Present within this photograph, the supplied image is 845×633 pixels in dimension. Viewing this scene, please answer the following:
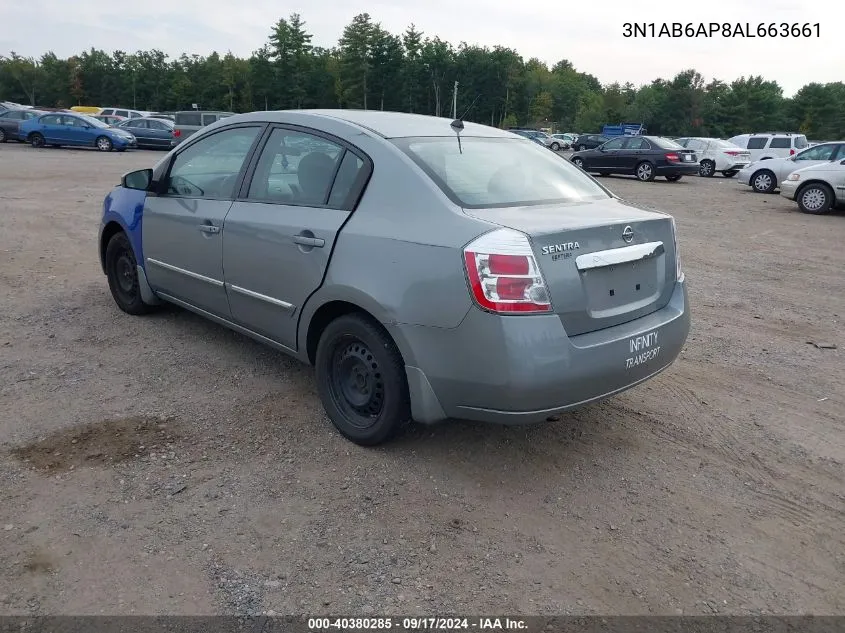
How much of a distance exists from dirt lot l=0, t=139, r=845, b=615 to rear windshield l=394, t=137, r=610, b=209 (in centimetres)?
130

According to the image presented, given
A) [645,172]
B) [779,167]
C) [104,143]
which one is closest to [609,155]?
[645,172]

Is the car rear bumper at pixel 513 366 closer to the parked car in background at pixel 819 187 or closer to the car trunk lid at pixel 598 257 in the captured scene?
the car trunk lid at pixel 598 257

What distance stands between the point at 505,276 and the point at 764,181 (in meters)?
19.2

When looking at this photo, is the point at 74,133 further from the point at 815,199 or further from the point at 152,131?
the point at 815,199

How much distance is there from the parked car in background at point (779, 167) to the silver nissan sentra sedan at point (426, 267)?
53.0 feet

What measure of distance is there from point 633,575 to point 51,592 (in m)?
2.19

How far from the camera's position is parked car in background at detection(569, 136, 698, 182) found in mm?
21781

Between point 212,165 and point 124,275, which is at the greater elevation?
point 212,165

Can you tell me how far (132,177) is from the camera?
5160mm

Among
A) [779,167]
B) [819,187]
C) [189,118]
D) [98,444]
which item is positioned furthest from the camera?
[189,118]

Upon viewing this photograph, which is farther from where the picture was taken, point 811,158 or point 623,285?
point 811,158

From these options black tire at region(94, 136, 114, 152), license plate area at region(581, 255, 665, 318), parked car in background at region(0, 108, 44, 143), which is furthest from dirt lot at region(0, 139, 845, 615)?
parked car in background at region(0, 108, 44, 143)

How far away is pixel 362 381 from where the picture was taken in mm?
3559

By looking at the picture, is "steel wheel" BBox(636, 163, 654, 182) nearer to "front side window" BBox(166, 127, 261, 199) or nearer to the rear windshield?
the rear windshield
